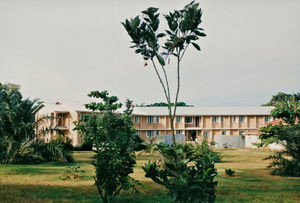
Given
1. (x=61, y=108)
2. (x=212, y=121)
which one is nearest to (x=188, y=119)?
(x=212, y=121)

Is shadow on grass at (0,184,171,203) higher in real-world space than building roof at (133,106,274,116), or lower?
lower

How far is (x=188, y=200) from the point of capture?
679cm

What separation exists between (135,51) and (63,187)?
5.89m

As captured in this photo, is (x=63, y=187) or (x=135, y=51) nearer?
(x=135, y=51)

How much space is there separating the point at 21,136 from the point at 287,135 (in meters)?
15.6

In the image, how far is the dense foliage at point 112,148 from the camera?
782 cm

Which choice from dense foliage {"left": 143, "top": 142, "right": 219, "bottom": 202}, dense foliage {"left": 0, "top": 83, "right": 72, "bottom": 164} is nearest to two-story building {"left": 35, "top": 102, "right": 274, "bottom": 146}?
dense foliage {"left": 0, "top": 83, "right": 72, "bottom": 164}

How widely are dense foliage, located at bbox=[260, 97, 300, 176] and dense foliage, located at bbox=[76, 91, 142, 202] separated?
31.2 ft

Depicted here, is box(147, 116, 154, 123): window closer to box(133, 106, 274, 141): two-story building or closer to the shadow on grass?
box(133, 106, 274, 141): two-story building

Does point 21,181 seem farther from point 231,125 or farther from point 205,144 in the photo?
point 231,125

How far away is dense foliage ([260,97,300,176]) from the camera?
51.8ft

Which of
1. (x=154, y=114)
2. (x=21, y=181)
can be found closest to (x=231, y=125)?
(x=154, y=114)

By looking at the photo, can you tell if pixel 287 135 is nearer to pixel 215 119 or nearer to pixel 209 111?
pixel 215 119

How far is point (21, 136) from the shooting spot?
20797 mm
